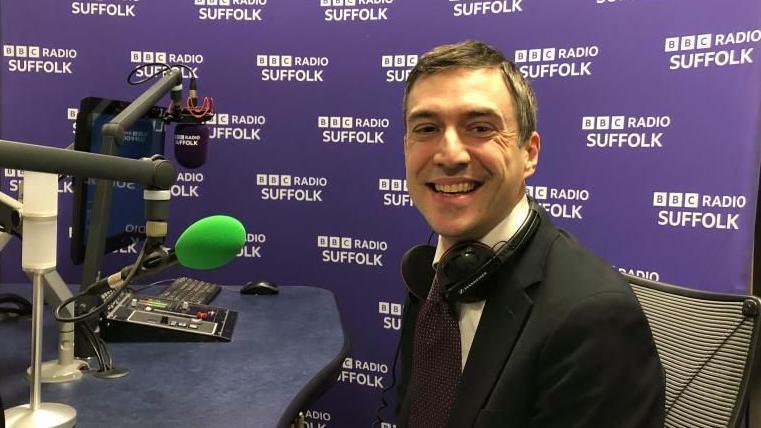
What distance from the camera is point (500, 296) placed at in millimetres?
1068

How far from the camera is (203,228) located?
37.4 inches

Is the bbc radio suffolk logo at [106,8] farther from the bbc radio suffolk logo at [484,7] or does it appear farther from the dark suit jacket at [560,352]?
the dark suit jacket at [560,352]

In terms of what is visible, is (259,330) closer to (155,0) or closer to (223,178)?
(223,178)

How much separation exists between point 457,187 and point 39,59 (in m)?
2.23

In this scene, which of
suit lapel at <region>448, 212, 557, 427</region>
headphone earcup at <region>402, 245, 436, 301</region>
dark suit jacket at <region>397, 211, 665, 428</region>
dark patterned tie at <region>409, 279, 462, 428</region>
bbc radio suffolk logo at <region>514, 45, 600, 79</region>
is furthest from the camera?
bbc radio suffolk logo at <region>514, 45, 600, 79</region>

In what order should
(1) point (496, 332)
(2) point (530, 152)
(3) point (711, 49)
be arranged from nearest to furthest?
(1) point (496, 332), (2) point (530, 152), (3) point (711, 49)

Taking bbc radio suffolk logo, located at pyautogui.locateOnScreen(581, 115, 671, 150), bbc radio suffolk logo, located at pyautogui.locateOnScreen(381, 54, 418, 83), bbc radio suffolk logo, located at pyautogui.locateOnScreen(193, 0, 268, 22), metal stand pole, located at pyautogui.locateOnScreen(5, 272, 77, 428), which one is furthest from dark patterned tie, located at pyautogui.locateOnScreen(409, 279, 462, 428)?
bbc radio suffolk logo, located at pyautogui.locateOnScreen(193, 0, 268, 22)

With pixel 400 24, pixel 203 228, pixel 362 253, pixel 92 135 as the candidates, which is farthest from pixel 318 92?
pixel 203 228

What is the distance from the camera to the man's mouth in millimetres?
1161

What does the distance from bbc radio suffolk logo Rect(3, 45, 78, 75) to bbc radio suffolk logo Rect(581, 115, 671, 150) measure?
2.16 m

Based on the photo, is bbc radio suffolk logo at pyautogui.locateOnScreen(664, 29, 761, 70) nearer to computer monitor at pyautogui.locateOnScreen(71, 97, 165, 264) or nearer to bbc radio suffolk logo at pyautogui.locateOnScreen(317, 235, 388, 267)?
bbc radio suffolk logo at pyautogui.locateOnScreen(317, 235, 388, 267)

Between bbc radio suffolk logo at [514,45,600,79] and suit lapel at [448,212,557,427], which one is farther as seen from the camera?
bbc radio suffolk logo at [514,45,600,79]

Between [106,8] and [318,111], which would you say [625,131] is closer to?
[318,111]

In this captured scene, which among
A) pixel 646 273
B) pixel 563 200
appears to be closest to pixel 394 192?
pixel 563 200
